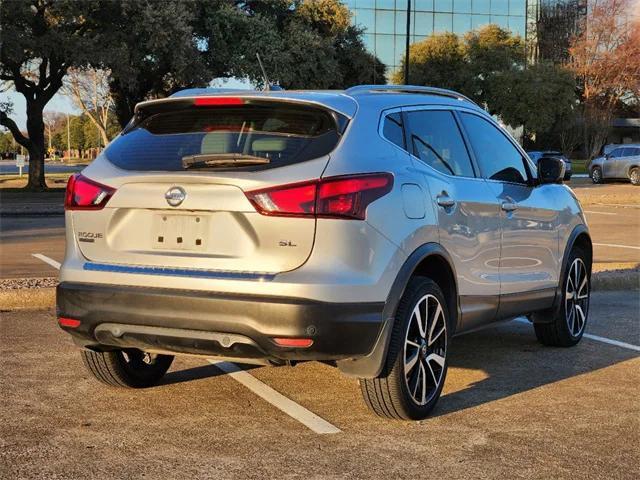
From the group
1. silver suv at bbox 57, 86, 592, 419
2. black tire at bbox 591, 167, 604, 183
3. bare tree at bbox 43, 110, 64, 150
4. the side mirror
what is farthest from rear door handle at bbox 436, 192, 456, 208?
bare tree at bbox 43, 110, 64, 150

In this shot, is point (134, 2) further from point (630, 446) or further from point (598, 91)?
point (598, 91)

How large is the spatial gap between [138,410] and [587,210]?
20.8 metres

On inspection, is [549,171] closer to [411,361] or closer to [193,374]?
[411,361]

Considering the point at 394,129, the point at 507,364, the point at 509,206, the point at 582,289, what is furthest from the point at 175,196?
the point at 582,289

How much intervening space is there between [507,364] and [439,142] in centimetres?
184

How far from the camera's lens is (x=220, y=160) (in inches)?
171

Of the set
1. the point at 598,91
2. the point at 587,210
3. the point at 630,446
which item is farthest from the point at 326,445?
the point at 598,91

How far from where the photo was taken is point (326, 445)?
4258 millimetres

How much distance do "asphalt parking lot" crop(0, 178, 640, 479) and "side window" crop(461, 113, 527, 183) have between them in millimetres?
1354

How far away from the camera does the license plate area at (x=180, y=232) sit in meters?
4.23

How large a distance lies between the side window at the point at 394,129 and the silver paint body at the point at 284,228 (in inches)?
1.8

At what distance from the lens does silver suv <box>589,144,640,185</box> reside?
3797 centimetres

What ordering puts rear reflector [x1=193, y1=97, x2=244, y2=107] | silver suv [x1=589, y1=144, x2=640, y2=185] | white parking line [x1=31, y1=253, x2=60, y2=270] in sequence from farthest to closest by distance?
silver suv [x1=589, y1=144, x2=640, y2=185] < white parking line [x1=31, y1=253, x2=60, y2=270] < rear reflector [x1=193, y1=97, x2=244, y2=107]

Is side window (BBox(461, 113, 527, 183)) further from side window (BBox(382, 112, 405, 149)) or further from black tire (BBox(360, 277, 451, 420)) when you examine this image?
black tire (BBox(360, 277, 451, 420))
